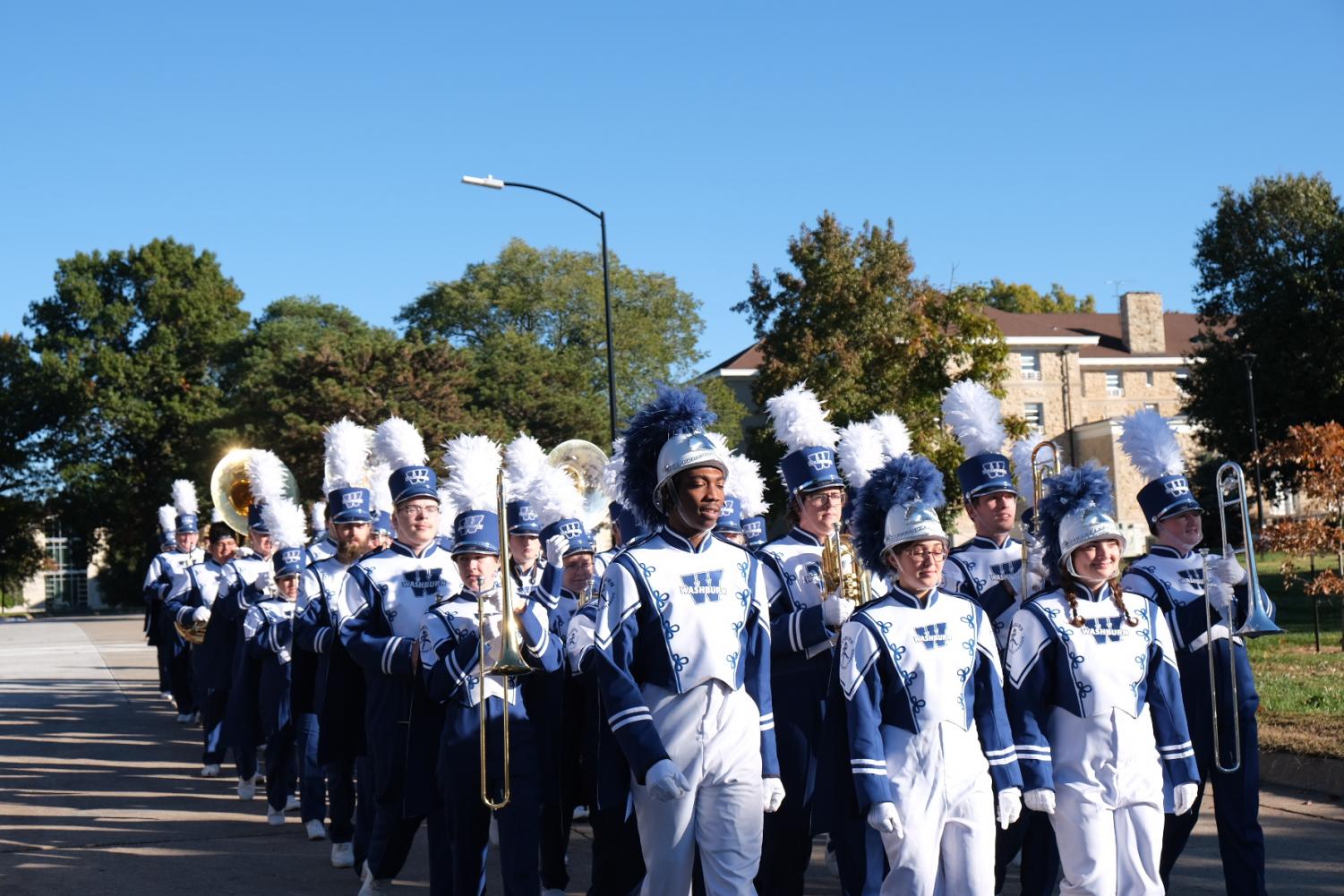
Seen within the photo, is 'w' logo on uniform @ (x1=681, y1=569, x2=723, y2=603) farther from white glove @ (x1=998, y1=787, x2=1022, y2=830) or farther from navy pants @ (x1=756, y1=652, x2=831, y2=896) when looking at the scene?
white glove @ (x1=998, y1=787, x2=1022, y2=830)

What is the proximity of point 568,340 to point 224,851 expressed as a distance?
55713mm

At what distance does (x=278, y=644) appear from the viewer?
10.6m

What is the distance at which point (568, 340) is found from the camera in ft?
212

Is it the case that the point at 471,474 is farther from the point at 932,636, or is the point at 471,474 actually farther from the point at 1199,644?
the point at 1199,644

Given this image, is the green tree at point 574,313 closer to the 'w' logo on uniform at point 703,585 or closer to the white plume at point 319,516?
the white plume at point 319,516

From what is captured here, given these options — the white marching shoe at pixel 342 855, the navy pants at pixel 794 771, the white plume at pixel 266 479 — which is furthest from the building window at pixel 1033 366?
the navy pants at pixel 794 771

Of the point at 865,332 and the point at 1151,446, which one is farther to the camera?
the point at 865,332

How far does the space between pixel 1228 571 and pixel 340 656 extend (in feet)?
14.4

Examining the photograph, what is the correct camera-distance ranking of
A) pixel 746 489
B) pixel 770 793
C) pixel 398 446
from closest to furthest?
pixel 770 793, pixel 398 446, pixel 746 489

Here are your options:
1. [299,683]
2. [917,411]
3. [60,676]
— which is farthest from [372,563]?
[917,411]

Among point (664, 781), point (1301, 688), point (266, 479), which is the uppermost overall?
point (266, 479)

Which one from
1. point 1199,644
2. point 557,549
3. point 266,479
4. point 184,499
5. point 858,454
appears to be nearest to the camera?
point 1199,644

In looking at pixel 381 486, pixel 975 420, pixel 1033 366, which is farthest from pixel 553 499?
pixel 1033 366

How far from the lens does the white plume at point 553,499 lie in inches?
367
